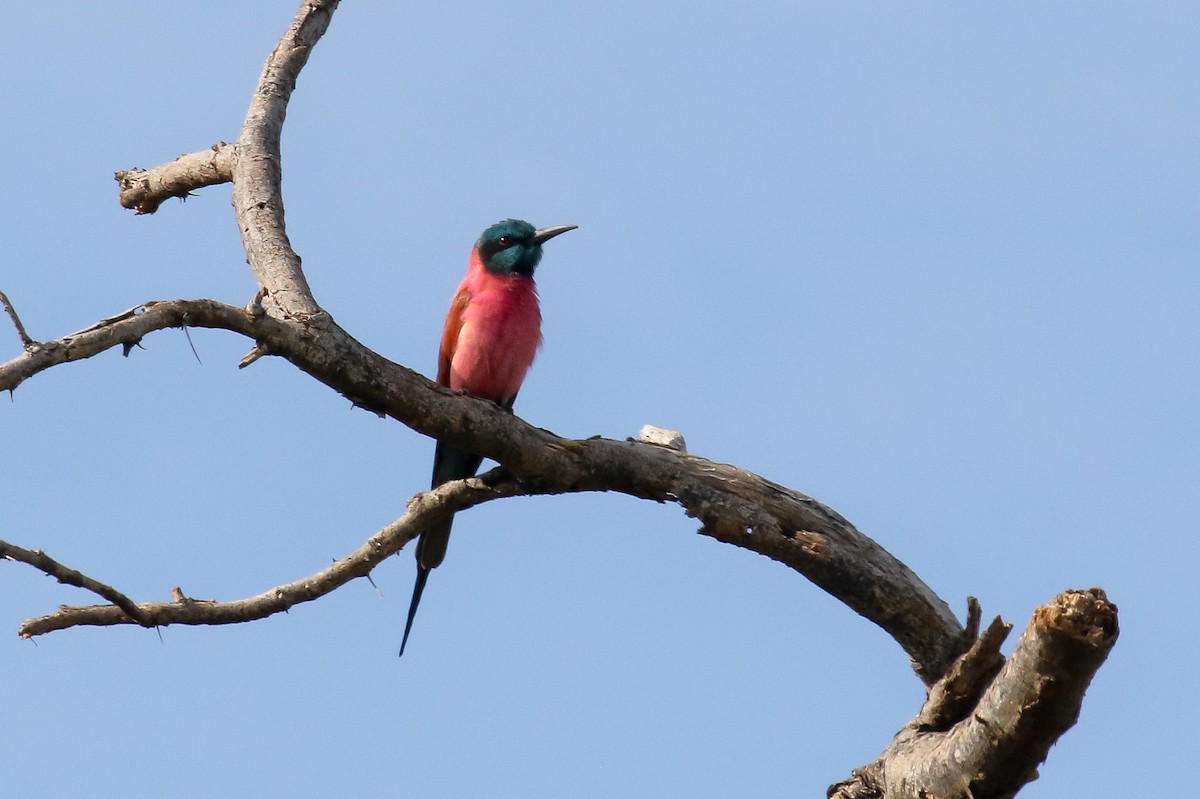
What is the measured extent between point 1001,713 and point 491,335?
387cm

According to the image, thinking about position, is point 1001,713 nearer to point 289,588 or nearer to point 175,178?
point 289,588

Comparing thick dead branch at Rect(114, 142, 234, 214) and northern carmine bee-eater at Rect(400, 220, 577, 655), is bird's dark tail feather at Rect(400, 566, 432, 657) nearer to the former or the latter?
northern carmine bee-eater at Rect(400, 220, 577, 655)

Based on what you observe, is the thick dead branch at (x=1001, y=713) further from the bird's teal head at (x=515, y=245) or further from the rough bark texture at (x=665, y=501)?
the bird's teal head at (x=515, y=245)

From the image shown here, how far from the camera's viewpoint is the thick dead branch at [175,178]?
6102mm

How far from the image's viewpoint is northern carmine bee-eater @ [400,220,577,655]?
7.27 metres

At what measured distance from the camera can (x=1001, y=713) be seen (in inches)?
157

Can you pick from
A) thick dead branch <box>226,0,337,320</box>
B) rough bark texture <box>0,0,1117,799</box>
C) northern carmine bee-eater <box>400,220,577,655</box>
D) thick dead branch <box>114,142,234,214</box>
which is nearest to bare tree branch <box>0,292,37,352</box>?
rough bark texture <box>0,0,1117,799</box>

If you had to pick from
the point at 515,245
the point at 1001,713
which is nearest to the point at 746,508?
the point at 1001,713

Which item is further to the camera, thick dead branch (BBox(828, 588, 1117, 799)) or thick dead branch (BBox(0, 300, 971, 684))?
thick dead branch (BBox(0, 300, 971, 684))

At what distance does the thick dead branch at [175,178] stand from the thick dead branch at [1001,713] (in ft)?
11.7

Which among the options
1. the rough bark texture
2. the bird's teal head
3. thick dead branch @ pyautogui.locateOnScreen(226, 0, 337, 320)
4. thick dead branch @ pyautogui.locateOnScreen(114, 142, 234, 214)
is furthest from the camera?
the bird's teal head

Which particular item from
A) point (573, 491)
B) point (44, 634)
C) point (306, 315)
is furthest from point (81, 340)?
point (573, 491)

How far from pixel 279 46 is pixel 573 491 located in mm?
2465

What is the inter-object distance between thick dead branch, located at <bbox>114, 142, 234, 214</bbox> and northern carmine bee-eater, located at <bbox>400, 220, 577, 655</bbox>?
1598 millimetres
